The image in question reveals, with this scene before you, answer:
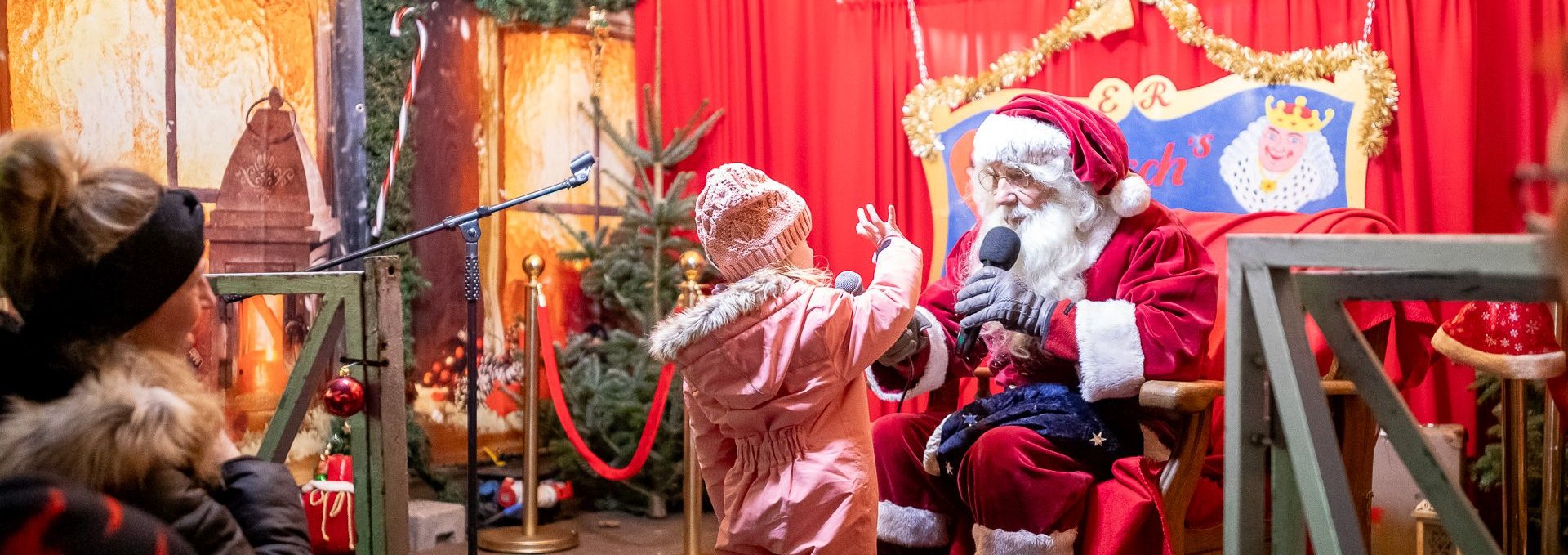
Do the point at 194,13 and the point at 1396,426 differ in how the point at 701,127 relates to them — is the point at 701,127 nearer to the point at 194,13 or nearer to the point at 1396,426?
the point at 194,13

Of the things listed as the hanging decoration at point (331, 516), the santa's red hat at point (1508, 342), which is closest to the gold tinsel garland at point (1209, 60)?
the santa's red hat at point (1508, 342)

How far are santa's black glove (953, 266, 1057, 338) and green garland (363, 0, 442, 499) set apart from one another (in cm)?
246

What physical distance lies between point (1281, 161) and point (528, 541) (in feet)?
9.71

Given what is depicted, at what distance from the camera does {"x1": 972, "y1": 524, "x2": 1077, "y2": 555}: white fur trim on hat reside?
267cm

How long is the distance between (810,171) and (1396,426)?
11.3 ft

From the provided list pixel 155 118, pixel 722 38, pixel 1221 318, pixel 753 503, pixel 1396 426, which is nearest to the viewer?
pixel 1396 426

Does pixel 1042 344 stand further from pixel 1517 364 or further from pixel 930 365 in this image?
pixel 1517 364

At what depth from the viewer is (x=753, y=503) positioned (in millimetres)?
2625

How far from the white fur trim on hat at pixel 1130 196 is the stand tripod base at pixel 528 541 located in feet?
8.01

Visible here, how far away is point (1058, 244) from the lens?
10.3 ft

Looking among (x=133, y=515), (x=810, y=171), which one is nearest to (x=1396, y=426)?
(x=133, y=515)

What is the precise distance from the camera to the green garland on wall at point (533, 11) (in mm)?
4820

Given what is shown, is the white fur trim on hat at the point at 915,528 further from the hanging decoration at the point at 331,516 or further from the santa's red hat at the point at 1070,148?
the hanging decoration at the point at 331,516

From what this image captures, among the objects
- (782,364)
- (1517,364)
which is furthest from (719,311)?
(1517,364)
